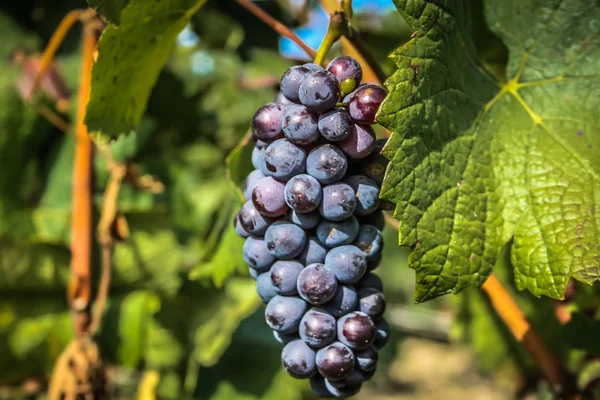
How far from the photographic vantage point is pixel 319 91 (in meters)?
0.78

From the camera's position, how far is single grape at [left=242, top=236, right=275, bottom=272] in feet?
2.85

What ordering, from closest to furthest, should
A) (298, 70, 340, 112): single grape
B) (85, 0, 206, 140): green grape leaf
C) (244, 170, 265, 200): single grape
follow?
(298, 70, 340, 112): single grape
(244, 170, 265, 200): single grape
(85, 0, 206, 140): green grape leaf

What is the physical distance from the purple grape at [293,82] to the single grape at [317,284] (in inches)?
9.7

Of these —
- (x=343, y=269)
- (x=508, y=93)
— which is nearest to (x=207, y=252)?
(x=343, y=269)

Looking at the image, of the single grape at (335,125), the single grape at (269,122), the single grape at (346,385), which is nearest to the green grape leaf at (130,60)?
the single grape at (269,122)

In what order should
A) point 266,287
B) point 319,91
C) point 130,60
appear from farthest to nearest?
point 130,60 → point 266,287 → point 319,91

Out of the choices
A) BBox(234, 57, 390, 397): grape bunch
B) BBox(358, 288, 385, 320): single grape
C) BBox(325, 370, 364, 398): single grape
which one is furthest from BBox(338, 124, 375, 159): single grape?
BBox(325, 370, 364, 398): single grape

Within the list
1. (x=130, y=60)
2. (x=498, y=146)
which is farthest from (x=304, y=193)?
(x=130, y=60)

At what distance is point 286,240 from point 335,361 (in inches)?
7.2

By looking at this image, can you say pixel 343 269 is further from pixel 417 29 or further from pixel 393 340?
pixel 393 340

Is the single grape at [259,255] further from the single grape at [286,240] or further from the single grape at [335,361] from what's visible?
the single grape at [335,361]

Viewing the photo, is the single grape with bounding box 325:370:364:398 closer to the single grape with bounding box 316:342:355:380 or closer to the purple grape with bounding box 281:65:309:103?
the single grape with bounding box 316:342:355:380

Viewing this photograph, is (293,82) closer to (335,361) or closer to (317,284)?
(317,284)

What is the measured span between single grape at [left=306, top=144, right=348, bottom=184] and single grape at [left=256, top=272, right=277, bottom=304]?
7.0 inches
